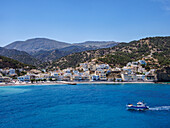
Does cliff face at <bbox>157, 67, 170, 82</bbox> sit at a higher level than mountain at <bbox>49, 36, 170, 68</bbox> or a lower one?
lower

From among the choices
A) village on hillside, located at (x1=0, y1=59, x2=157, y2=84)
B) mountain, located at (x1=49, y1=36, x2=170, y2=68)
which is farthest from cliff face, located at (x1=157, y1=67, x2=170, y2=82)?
mountain, located at (x1=49, y1=36, x2=170, y2=68)

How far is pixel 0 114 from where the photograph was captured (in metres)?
34.3

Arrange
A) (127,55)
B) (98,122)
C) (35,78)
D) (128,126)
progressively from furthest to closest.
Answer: (127,55) → (35,78) → (98,122) → (128,126)

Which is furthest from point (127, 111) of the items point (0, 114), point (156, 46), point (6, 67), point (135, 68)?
point (156, 46)

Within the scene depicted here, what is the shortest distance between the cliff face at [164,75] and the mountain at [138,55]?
23.7 ft

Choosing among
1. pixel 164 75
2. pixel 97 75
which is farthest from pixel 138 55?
pixel 97 75

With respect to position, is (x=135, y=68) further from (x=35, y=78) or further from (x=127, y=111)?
(x=127, y=111)

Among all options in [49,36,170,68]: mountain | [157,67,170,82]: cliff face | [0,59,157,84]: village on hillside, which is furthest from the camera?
[49,36,170,68]: mountain

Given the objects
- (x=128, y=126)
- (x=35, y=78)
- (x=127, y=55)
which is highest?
(x=127, y=55)

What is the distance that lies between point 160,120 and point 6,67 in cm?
10863

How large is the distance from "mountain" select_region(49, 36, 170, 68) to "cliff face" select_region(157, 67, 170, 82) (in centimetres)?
Result: 722

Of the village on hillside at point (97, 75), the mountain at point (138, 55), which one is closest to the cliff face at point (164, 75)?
the village on hillside at point (97, 75)

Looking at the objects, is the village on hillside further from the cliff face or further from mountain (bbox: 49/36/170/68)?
mountain (bbox: 49/36/170/68)

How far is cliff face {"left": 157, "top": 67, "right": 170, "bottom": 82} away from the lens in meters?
98.4
